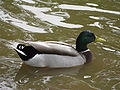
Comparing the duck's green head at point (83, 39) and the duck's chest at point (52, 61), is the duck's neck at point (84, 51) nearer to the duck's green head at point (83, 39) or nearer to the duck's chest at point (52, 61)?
the duck's green head at point (83, 39)

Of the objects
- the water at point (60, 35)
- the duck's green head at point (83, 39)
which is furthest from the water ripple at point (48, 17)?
the duck's green head at point (83, 39)

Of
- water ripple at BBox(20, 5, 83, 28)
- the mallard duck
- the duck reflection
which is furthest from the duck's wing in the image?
water ripple at BBox(20, 5, 83, 28)

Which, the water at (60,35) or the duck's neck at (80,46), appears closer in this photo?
the water at (60,35)

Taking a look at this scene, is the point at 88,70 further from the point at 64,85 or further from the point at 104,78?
the point at 64,85

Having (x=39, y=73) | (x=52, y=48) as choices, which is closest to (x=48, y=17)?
(x=52, y=48)

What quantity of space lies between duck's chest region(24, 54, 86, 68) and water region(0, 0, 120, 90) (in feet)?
0.36

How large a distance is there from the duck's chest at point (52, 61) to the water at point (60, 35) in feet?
0.36

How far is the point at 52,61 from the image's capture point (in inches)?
283

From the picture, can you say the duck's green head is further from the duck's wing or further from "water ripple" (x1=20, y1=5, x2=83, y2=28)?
"water ripple" (x1=20, y1=5, x2=83, y2=28)

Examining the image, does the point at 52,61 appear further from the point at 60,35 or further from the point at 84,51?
the point at 60,35

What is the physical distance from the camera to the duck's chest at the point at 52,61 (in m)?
7.08

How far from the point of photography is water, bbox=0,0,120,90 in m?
6.75

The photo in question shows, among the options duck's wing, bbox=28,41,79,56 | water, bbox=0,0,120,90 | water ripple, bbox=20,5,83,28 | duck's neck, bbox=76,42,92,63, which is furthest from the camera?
water ripple, bbox=20,5,83,28

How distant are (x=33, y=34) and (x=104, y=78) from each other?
2271mm
